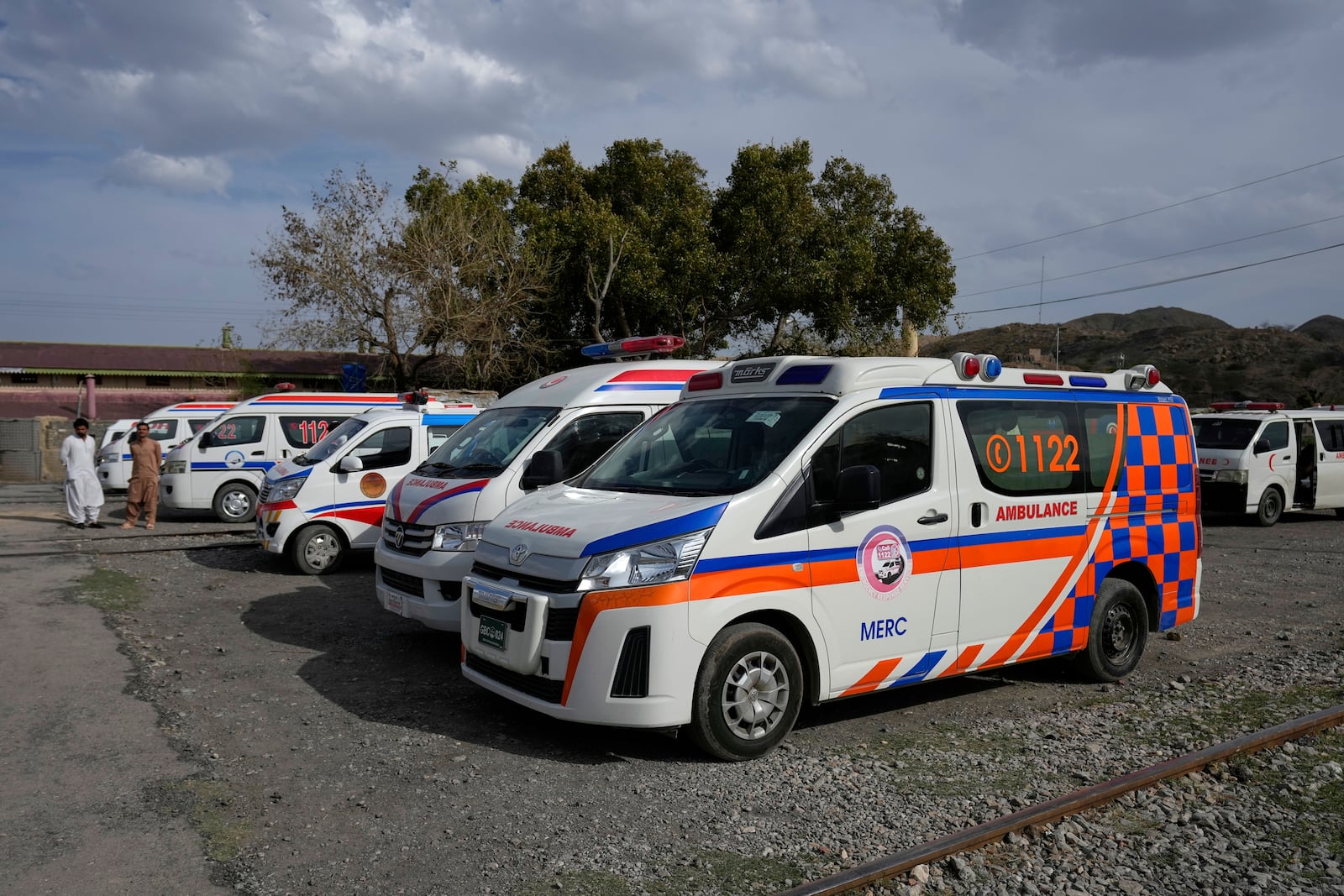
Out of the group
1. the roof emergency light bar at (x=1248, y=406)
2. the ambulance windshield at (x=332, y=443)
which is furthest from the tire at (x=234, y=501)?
the roof emergency light bar at (x=1248, y=406)

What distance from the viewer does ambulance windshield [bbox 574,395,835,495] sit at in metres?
5.67

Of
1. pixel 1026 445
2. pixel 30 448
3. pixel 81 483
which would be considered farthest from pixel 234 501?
pixel 30 448

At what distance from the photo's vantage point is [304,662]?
7500 mm

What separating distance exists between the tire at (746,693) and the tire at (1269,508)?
15.4m

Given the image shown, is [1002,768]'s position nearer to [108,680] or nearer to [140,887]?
[140,887]

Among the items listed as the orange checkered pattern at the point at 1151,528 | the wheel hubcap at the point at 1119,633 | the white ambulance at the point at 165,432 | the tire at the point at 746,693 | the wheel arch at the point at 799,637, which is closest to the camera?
the tire at the point at 746,693

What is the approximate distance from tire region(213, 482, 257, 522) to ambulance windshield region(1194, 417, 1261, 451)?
52.8ft

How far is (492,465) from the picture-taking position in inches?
327

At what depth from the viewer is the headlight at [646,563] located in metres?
5.07

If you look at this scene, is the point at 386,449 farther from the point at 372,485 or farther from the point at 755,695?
the point at 755,695

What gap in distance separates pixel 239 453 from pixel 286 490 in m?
5.41

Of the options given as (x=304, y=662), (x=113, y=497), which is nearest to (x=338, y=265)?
(x=113, y=497)

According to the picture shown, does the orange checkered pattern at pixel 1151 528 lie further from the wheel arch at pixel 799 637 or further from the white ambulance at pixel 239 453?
the white ambulance at pixel 239 453

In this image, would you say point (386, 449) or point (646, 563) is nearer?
point (646, 563)
